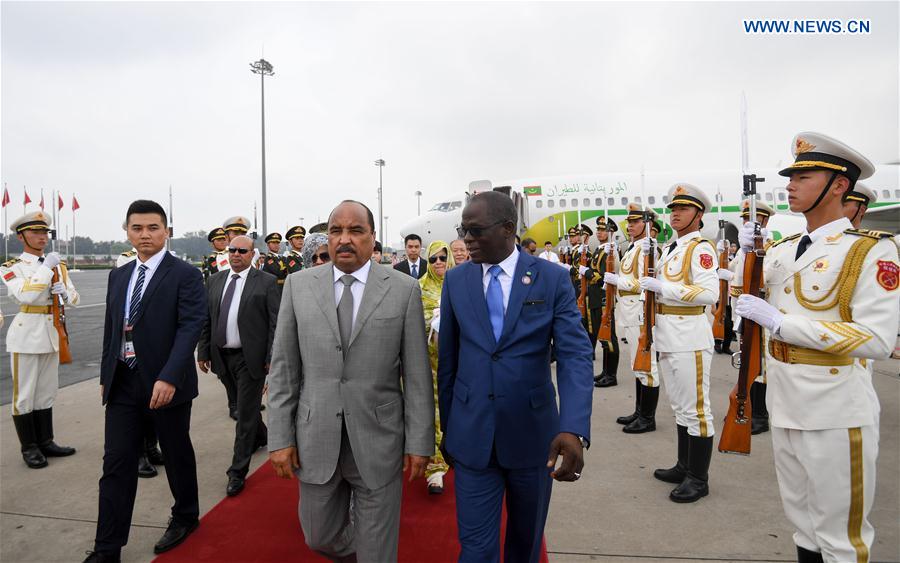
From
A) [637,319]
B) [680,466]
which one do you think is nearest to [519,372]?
[680,466]

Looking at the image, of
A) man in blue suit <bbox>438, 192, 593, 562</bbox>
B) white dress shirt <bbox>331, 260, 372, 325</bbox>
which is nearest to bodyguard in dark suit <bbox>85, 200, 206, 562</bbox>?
white dress shirt <bbox>331, 260, 372, 325</bbox>

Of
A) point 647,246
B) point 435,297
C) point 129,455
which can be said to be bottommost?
point 129,455

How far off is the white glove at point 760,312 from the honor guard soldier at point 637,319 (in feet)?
7.37

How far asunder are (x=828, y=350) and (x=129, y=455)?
13.3 feet

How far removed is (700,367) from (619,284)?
5.41 feet

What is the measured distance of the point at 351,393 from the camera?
2.31 metres

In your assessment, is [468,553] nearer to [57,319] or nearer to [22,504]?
[22,504]

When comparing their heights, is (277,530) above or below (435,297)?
below

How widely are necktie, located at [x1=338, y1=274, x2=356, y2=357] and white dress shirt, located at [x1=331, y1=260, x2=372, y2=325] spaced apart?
2 centimetres

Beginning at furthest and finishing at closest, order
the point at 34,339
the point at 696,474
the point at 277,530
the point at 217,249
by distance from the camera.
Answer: the point at 217,249, the point at 34,339, the point at 696,474, the point at 277,530

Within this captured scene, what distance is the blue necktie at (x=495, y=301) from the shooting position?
2.29 m

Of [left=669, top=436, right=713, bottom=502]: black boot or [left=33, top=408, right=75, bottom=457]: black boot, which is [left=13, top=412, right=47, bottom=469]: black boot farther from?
[left=669, top=436, right=713, bottom=502]: black boot

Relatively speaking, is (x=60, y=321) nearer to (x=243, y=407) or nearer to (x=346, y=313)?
(x=243, y=407)

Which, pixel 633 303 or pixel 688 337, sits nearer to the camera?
pixel 688 337
